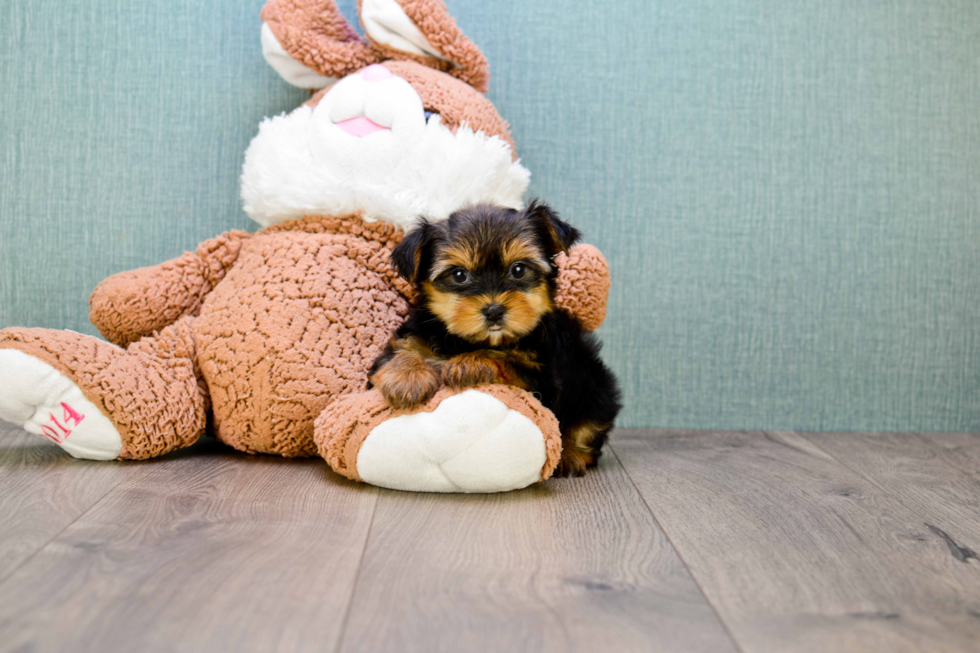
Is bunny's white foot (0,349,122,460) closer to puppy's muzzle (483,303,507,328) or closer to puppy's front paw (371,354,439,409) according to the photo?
puppy's front paw (371,354,439,409)

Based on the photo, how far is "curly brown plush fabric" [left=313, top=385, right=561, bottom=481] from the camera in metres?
1.89

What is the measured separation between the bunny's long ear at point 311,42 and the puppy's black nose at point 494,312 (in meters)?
1.22

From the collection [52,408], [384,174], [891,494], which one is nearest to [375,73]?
[384,174]

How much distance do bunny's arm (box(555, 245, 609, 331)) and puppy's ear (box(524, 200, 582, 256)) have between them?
0.33 meters

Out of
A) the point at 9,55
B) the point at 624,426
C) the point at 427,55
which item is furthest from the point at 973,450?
the point at 9,55

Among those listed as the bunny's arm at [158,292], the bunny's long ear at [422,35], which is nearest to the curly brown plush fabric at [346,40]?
the bunny's long ear at [422,35]

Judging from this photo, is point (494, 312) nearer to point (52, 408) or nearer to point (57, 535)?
point (57, 535)

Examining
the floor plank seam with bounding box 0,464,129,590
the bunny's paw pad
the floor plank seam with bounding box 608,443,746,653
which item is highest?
the bunny's paw pad

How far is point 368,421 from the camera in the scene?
194 centimetres

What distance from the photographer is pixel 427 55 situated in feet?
8.48

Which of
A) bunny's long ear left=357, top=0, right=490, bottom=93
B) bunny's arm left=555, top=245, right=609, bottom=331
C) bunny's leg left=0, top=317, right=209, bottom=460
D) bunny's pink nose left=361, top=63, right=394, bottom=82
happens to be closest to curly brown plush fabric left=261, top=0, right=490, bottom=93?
bunny's long ear left=357, top=0, right=490, bottom=93

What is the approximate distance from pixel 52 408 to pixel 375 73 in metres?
1.41

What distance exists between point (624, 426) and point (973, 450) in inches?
50.2

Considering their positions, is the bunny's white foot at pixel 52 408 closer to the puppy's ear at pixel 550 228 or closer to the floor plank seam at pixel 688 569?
the puppy's ear at pixel 550 228
